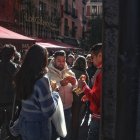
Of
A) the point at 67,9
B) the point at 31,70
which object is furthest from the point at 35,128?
the point at 67,9

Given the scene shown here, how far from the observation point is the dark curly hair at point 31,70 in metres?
4.48

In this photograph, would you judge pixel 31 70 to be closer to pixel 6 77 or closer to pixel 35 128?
pixel 35 128

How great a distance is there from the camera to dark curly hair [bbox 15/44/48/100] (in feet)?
14.7

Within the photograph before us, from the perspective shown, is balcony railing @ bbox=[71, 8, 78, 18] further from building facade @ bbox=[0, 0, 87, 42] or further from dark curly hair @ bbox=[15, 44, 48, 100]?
dark curly hair @ bbox=[15, 44, 48, 100]

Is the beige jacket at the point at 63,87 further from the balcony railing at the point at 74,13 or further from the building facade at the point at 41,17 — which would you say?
the balcony railing at the point at 74,13

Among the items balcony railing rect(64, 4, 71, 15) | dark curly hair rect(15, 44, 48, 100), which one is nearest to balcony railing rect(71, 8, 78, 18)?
balcony railing rect(64, 4, 71, 15)

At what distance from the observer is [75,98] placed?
25.3 ft

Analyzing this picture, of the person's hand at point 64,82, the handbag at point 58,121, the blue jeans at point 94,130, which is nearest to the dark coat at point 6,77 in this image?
the person's hand at point 64,82

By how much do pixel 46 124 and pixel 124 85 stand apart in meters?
2.70

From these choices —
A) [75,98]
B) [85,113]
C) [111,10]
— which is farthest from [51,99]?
[85,113]

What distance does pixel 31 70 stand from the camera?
177 inches

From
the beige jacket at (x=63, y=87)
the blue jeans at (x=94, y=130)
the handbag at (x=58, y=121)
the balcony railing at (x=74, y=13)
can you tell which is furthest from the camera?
the balcony railing at (x=74, y=13)

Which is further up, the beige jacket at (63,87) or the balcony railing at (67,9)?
the balcony railing at (67,9)

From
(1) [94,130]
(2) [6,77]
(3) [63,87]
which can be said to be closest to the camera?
(1) [94,130]
